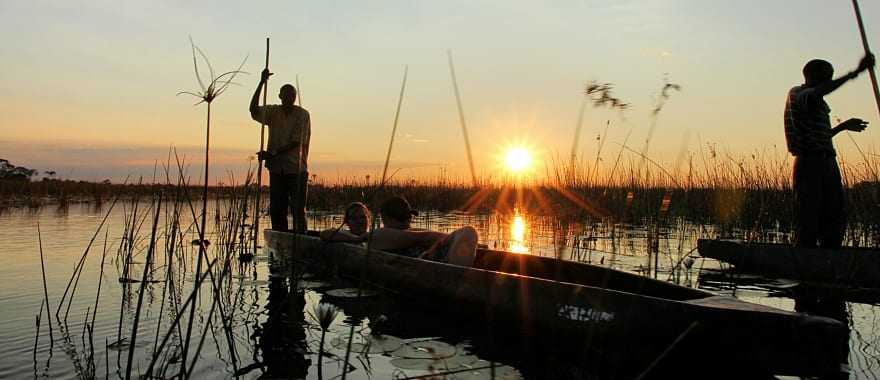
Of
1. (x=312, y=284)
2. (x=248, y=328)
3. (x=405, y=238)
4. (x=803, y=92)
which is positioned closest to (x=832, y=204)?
(x=803, y=92)

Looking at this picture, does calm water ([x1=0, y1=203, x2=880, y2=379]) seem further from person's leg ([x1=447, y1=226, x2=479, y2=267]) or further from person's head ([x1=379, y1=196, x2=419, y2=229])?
person's head ([x1=379, y1=196, x2=419, y2=229])

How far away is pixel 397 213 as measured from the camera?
5.26 m

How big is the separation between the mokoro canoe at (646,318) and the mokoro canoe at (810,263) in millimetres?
2734

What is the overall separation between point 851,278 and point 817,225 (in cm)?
73

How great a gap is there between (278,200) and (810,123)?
5.87m

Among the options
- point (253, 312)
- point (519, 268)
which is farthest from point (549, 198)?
point (253, 312)

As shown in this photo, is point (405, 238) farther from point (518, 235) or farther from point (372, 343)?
point (518, 235)

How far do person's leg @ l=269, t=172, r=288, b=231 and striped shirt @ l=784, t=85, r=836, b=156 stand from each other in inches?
220

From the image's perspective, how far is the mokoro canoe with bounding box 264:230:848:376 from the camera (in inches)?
108

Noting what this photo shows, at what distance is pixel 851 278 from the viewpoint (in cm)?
571

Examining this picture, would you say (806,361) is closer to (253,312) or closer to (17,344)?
(253,312)

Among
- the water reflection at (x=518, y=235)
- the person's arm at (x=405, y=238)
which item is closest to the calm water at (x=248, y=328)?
the person's arm at (x=405, y=238)

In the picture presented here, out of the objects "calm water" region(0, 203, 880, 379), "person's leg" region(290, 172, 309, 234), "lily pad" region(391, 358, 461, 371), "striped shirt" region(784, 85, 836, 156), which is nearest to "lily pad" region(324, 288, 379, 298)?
"calm water" region(0, 203, 880, 379)

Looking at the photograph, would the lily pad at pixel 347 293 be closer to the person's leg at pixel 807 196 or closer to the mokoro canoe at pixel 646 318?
the mokoro canoe at pixel 646 318
